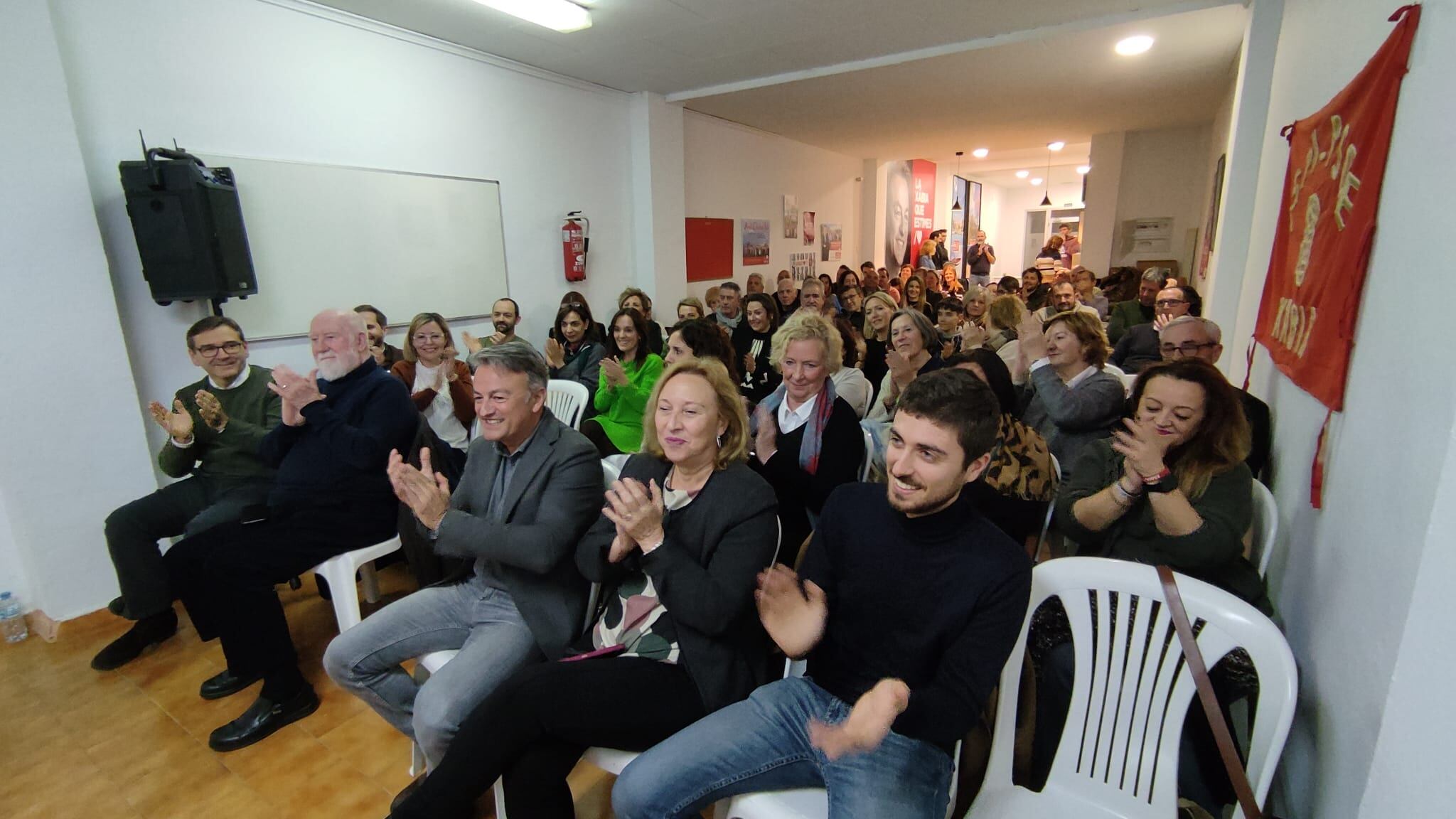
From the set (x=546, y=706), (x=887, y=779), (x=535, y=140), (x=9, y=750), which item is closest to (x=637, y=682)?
(x=546, y=706)

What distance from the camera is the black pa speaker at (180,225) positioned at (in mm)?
2756

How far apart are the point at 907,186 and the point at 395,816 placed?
1180 cm

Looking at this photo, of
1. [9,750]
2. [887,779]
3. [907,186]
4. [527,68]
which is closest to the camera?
[887,779]

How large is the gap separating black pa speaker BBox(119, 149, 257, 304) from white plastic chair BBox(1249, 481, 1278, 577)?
4.00 metres

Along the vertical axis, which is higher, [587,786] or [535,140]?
[535,140]

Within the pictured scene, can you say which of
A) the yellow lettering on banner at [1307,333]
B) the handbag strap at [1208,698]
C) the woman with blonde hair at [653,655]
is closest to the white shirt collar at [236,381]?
the woman with blonde hair at [653,655]

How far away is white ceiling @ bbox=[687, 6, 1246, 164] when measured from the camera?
4.77 meters

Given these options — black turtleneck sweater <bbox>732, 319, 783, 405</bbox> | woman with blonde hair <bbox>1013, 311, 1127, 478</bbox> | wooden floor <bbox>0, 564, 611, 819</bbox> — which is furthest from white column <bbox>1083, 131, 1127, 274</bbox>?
wooden floor <bbox>0, 564, 611, 819</bbox>

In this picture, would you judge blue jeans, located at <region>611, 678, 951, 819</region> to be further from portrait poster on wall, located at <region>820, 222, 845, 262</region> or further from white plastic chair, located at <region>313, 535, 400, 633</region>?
portrait poster on wall, located at <region>820, 222, 845, 262</region>

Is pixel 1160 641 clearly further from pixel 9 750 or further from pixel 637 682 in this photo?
pixel 9 750

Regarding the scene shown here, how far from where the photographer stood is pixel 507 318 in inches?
173

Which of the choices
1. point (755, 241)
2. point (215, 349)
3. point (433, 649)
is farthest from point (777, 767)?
point (755, 241)

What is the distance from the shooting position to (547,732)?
4.71 feet

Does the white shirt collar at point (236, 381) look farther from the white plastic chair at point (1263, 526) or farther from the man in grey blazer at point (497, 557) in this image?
the white plastic chair at point (1263, 526)
